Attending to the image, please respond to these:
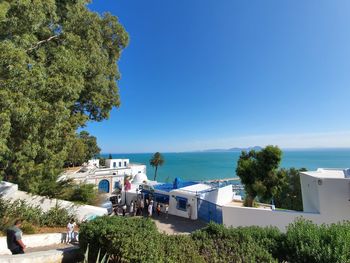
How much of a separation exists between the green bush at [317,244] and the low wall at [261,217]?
24.8 feet

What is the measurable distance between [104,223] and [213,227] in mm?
3747

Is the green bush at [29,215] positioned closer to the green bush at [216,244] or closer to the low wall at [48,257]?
the low wall at [48,257]

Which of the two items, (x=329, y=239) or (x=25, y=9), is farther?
(x=25, y=9)

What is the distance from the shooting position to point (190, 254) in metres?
5.97

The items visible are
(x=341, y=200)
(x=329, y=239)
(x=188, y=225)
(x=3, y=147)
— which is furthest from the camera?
(x=188, y=225)

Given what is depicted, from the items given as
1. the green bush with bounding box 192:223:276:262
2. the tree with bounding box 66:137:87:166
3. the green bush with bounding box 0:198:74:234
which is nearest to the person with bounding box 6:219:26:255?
the green bush with bounding box 0:198:74:234

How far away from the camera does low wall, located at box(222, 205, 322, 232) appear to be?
14031 millimetres

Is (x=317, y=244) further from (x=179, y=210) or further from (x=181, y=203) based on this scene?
(x=179, y=210)

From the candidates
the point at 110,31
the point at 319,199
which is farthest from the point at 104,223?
the point at 110,31

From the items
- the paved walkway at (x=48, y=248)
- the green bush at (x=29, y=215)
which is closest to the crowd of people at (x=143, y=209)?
the green bush at (x=29, y=215)

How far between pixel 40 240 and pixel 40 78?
6838 millimetres

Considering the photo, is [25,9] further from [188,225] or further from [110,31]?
[188,225]

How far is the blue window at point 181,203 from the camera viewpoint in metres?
18.8

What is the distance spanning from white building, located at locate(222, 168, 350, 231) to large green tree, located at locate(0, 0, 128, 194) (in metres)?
12.0
